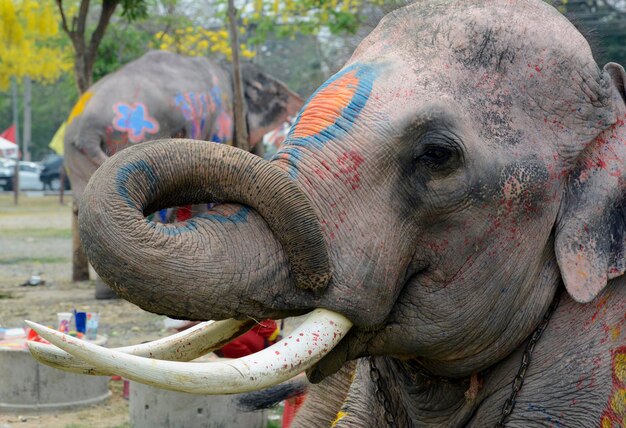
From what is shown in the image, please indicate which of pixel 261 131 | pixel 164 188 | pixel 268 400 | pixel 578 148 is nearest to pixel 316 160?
pixel 164 188

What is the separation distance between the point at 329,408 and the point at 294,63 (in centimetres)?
4364

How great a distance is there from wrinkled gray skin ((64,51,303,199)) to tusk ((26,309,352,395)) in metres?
7.63

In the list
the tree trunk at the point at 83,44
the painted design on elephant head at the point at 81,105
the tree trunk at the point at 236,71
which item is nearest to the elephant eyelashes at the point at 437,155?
the tree trunk at the point at 236,71

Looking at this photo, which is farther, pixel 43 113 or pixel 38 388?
pixel 43 113

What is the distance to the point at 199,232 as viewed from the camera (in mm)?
2557

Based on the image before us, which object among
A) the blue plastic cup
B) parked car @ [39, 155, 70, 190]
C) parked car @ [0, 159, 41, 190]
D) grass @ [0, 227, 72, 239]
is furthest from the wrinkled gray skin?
parked car @ [0, 159, 41, 190]

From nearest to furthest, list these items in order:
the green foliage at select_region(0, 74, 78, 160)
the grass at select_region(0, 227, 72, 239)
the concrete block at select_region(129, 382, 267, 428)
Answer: the concrete block at select_region(129, 382, 267, 428), the grass at select_region(0, 227, 72, 239), the green foliage at select_region(0, 74, 78, 160)

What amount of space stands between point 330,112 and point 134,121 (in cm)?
822

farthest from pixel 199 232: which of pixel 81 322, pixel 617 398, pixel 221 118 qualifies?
pixel 221 118

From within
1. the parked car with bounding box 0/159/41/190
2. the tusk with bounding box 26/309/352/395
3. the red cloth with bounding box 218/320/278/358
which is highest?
the tusk with bounding box 26/309/352/395

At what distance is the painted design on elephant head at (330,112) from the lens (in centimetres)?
280

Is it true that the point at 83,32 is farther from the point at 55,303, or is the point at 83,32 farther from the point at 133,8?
the point at 55,303

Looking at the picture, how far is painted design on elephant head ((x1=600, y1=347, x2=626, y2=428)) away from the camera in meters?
2.95

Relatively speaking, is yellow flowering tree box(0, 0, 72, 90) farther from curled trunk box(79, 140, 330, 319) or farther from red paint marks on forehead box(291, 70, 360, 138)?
curled trunk box(79, 140, 330, 319)
